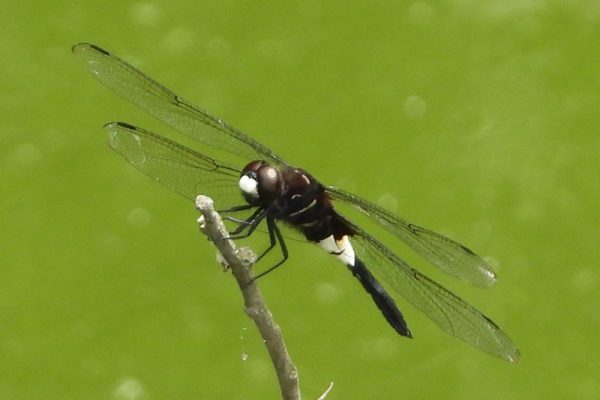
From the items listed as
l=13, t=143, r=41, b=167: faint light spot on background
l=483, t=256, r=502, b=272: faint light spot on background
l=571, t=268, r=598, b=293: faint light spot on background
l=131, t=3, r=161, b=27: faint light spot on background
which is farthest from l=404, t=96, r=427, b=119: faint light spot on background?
l=13, t=143, r=41, b=167: faint light spot on background

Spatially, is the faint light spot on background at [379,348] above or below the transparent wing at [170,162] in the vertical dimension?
below

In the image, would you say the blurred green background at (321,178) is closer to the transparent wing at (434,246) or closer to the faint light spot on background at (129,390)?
the faint light spot on background at (129,390)

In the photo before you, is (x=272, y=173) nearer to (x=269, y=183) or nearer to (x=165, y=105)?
(x=269, y=183)

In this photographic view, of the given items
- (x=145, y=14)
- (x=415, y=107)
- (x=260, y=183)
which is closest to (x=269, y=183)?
(x=260, y=183)

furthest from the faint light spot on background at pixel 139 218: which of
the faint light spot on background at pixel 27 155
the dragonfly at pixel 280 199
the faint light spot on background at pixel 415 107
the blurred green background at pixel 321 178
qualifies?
the faint light spot on background at pixel 415 107

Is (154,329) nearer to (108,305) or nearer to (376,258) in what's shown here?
(108,305)

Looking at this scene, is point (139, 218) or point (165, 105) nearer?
point (165, 105)
